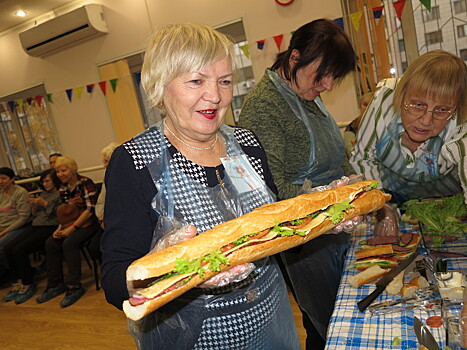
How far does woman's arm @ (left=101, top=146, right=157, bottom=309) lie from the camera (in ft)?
3.54

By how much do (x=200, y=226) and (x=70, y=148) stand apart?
6860 mm

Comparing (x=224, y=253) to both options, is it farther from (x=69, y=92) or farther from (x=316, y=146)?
(x=69, y=92)

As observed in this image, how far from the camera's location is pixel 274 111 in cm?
182

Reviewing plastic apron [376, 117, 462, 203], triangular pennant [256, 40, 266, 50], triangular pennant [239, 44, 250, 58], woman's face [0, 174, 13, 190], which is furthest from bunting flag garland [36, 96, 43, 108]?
plastic apron [376, 117, 462, 203]

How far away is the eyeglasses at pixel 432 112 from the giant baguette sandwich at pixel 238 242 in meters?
0.66

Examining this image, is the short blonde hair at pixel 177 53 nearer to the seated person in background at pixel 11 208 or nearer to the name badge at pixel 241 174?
the name badge at pixel 241 174

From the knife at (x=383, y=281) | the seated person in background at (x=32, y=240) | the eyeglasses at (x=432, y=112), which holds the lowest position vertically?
the seated person in background at (x=32, y=240)

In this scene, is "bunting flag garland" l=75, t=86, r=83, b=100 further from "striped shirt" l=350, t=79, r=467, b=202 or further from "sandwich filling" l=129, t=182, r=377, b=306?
"sandwich filling" l=129, t=182, r=377, b=306

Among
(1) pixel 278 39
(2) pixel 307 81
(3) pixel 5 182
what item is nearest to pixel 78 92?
(3) pixel 5 182

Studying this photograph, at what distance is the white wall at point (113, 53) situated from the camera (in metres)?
4.96

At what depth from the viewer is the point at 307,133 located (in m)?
1.89

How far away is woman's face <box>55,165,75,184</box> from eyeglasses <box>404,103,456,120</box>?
4069mm

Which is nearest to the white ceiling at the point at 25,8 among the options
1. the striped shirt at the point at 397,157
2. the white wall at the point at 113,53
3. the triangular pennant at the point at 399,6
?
the white wall at the point at 113,53

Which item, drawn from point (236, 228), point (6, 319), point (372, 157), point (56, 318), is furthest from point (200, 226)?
point (6, 319)
